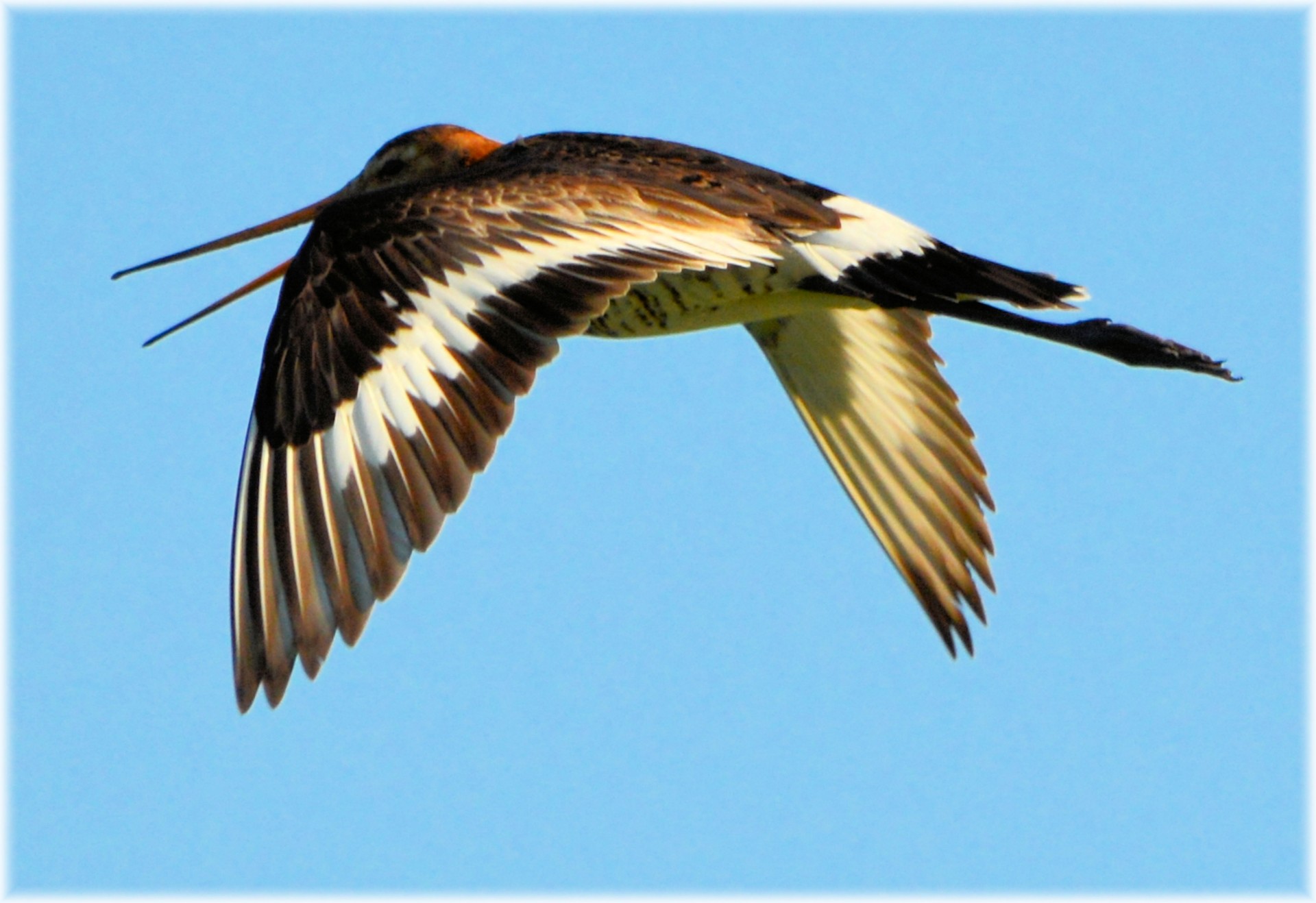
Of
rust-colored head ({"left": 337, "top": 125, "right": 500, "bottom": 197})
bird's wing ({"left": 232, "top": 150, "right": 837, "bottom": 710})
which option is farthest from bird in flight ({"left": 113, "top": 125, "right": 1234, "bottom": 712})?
rust-colored head ({"left": 337, "top": 125, "right": 500, "bottom": 197})

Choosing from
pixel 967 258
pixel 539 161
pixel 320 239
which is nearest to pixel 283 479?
pixel 320 239

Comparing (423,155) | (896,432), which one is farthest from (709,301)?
(423,155)

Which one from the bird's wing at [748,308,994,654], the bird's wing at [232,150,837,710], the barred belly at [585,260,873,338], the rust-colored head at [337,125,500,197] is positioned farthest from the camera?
the rust-colored head at [337,125,500,197]

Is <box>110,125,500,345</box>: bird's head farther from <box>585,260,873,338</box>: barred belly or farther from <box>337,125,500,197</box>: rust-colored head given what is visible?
<box>585,260,873,338</box>: barred belly

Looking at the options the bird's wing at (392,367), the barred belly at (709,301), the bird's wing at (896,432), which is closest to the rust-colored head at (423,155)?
the bird's wing at (896,432)

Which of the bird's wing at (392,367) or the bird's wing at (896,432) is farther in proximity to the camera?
the bird's wing at (896,432)

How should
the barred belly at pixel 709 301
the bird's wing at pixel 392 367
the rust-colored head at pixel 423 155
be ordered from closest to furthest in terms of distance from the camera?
the bird's wing at pixel 392 367
the barred belly at pixel 709 301
the rust-colored head at pixel 423 155

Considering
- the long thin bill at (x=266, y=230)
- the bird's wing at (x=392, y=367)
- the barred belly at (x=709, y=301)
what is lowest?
the bird's wing at (x=392, y=367)

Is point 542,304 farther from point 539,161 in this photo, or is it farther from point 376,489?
point 539,161

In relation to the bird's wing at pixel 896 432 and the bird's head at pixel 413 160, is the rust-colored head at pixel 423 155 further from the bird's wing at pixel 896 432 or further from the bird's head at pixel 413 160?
the bird's wing at pixel 896 432
